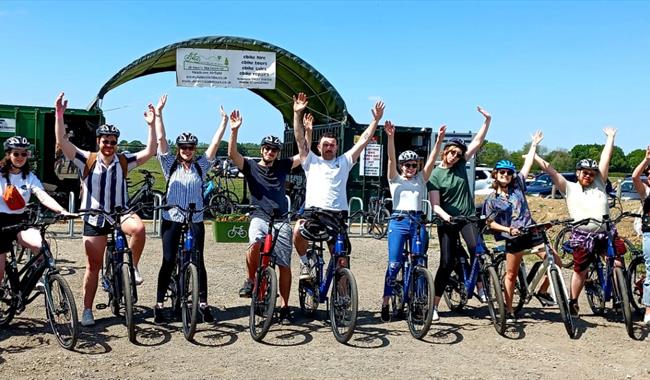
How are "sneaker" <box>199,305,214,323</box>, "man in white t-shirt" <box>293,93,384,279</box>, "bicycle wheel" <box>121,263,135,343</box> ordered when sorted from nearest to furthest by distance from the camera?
"bicycle wheel" <box>121,263,135,343</box> → "man in white t-shirt" <box>293,93,384,279</box> → "sneaker" <box>199,305,214,323</box>

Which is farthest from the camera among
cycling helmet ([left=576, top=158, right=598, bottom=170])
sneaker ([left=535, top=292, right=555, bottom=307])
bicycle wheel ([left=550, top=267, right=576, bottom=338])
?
sneaker ([left=535, top=292, right=555, bottom=307])

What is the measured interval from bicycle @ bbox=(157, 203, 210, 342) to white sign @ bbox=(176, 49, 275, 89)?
426 inches

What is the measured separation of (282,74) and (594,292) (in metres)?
13.0

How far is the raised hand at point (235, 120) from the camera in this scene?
612 centimetres

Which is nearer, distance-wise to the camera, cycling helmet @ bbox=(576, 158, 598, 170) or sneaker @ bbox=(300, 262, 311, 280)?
sneaker @ bbox=(300, 262, 311, 280)

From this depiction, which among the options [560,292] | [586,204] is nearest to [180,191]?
[560,292]

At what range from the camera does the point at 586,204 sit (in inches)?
254

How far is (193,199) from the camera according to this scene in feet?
20.1

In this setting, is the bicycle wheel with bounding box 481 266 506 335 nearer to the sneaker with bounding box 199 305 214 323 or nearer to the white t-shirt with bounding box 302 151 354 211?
the white t-shirt with bounding box 302 151 354 211

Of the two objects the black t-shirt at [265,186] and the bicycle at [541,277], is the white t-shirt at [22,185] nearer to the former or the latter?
the black t-shirt at [265,186]

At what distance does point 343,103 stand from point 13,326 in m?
12.3

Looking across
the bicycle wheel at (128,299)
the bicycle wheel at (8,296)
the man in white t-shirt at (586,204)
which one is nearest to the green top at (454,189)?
the man in white t-shirt at (586,204)

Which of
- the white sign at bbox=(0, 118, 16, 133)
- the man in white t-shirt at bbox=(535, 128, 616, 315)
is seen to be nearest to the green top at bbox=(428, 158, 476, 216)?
the man in white t-shirt at bbox=(535, 128, 616, 315)

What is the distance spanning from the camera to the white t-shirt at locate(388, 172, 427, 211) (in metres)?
6.29
